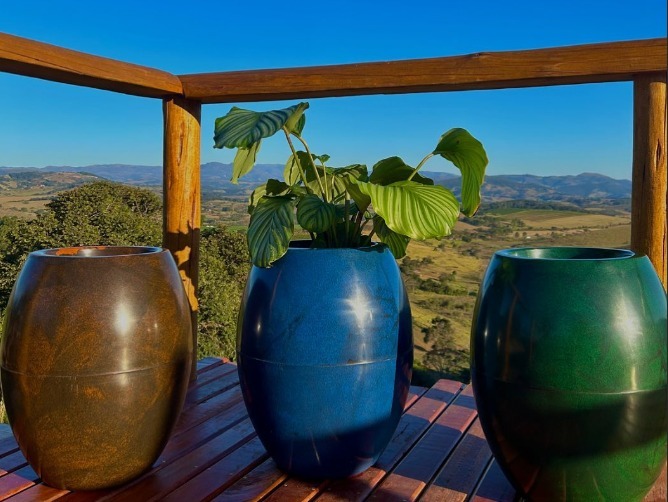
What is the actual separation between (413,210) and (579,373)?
18.2 inches

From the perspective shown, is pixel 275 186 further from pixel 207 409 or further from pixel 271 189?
pixel 207 409

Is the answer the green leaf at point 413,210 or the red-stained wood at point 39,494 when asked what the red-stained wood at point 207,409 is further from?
the green leaf at point 413,210

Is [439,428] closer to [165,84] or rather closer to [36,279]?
[36,279]

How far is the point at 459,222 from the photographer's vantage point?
4.73 metres

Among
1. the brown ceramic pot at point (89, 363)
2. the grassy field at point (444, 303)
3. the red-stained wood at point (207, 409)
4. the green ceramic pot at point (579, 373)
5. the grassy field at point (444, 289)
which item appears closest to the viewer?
the green ceramic pot at point (579, 373)

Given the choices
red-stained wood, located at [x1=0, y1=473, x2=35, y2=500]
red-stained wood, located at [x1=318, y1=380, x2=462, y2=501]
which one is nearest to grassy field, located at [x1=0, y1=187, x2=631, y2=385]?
red-stained wood, located at [x1=318, y1=380, x2=462, y2=501]

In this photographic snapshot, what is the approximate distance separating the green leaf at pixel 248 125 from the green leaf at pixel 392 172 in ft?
0.84

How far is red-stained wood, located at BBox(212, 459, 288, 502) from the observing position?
4.72ft

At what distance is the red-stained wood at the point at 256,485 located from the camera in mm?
1438

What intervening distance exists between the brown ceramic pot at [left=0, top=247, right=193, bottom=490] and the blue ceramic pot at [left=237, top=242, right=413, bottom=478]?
0.21 metres

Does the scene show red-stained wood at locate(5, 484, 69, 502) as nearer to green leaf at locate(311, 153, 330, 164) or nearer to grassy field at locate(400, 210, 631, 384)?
green leaf at locate(311, 153, 330, 164)

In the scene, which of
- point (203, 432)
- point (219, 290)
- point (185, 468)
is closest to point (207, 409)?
point (203, 432)

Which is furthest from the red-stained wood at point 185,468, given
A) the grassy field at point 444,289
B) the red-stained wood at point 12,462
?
the grassy field at point 444,289

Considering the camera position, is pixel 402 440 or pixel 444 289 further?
pixel 444 289
